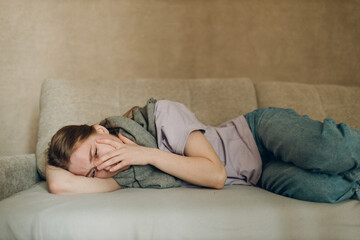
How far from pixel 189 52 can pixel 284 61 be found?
757 millimetres

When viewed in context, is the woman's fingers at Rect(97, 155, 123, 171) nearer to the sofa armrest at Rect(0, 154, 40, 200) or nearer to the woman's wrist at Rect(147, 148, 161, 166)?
the woman's wrist at Rect(147, 148, 161, 166)

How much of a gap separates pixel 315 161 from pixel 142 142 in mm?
663

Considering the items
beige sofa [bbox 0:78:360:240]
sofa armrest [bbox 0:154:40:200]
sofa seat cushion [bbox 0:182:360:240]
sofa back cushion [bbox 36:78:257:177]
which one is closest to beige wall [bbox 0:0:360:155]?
sofa back cushion [bbox 36:78:257:177]

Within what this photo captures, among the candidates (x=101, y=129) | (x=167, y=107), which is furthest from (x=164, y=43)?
(x=101, y=129)

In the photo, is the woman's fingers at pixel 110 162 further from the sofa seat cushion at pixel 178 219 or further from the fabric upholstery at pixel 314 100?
the fabric upholstery at pixel 314 100

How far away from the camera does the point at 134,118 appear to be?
128 centimetres

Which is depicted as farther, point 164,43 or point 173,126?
point 164,43

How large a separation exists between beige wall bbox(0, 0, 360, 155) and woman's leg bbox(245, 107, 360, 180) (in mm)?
1029

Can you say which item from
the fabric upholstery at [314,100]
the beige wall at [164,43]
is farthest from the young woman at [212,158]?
the beige wall at [164,43]

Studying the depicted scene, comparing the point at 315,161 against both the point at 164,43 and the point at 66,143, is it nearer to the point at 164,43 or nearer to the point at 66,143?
the point at 66,143

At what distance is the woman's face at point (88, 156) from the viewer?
1031 millimetres

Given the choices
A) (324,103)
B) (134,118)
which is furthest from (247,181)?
(324,103)

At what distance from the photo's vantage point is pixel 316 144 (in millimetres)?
968

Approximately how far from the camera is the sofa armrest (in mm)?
1095
